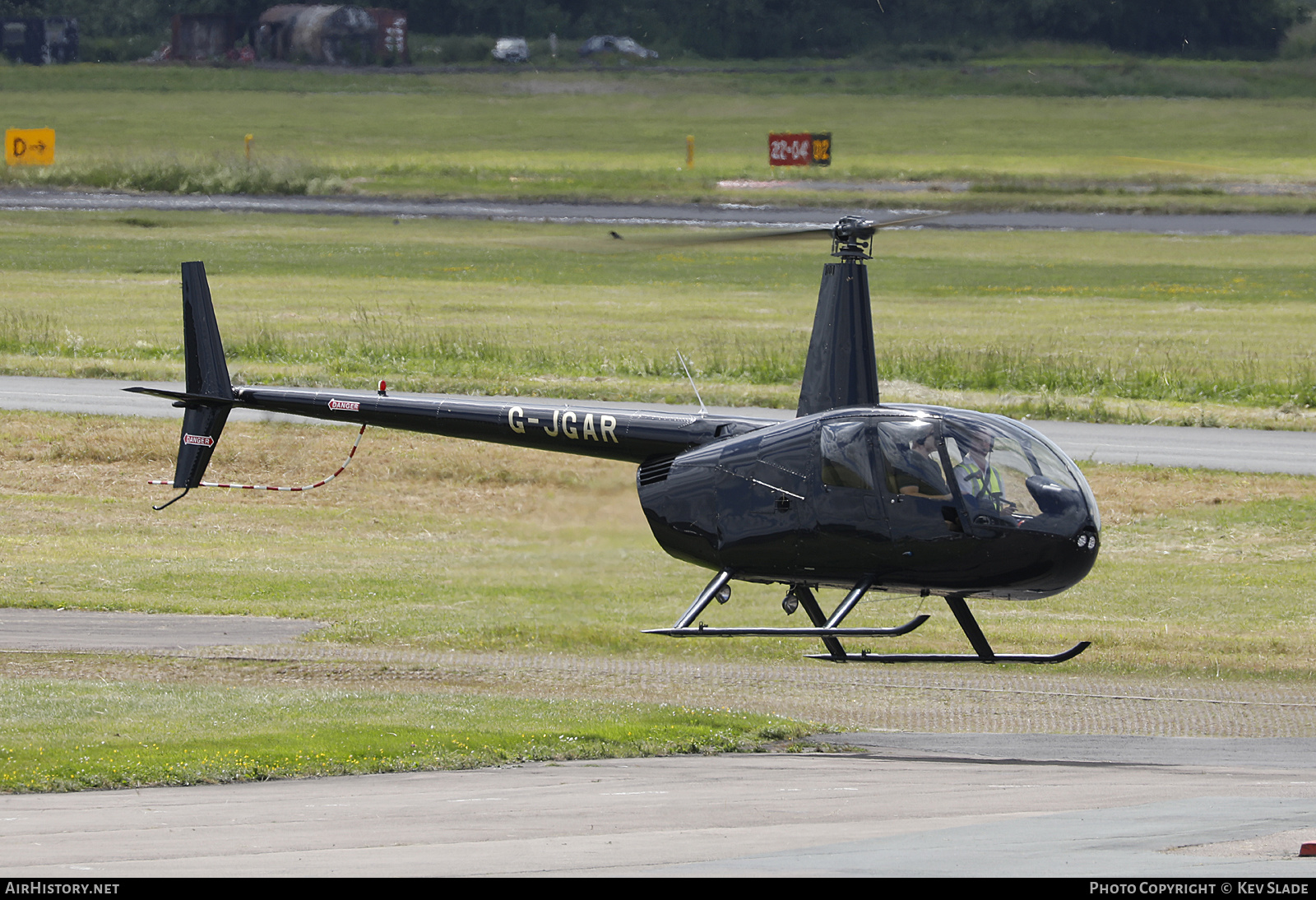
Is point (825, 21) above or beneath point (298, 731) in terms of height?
above

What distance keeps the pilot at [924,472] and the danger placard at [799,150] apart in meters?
65.1

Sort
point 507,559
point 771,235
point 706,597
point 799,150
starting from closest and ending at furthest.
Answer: point 771,235 < point 706,597 < point 507,559 < point 799,150

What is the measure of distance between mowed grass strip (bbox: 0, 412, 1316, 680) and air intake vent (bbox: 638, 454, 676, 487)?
1.25m

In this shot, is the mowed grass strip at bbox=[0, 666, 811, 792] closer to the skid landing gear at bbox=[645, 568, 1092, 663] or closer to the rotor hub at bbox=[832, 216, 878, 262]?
the skid landing gear at bbox=[645, 568, 1092, 663]

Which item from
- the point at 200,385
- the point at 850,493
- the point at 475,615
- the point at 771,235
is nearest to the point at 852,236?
the point at 771,235

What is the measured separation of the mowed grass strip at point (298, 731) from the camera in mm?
14383

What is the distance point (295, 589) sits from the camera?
22.4 metres

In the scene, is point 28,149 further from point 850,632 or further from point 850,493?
point 850,632

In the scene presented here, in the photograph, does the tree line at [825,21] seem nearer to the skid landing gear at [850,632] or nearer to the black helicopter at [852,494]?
the black helicopter at [852,494]

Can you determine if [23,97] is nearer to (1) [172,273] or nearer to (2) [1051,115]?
(1) [172,273]

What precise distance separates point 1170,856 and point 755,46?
11553 centimetres

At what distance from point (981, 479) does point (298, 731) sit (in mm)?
7160

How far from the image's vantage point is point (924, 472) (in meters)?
14.1

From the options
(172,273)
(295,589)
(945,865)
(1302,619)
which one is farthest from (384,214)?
(945,865)
